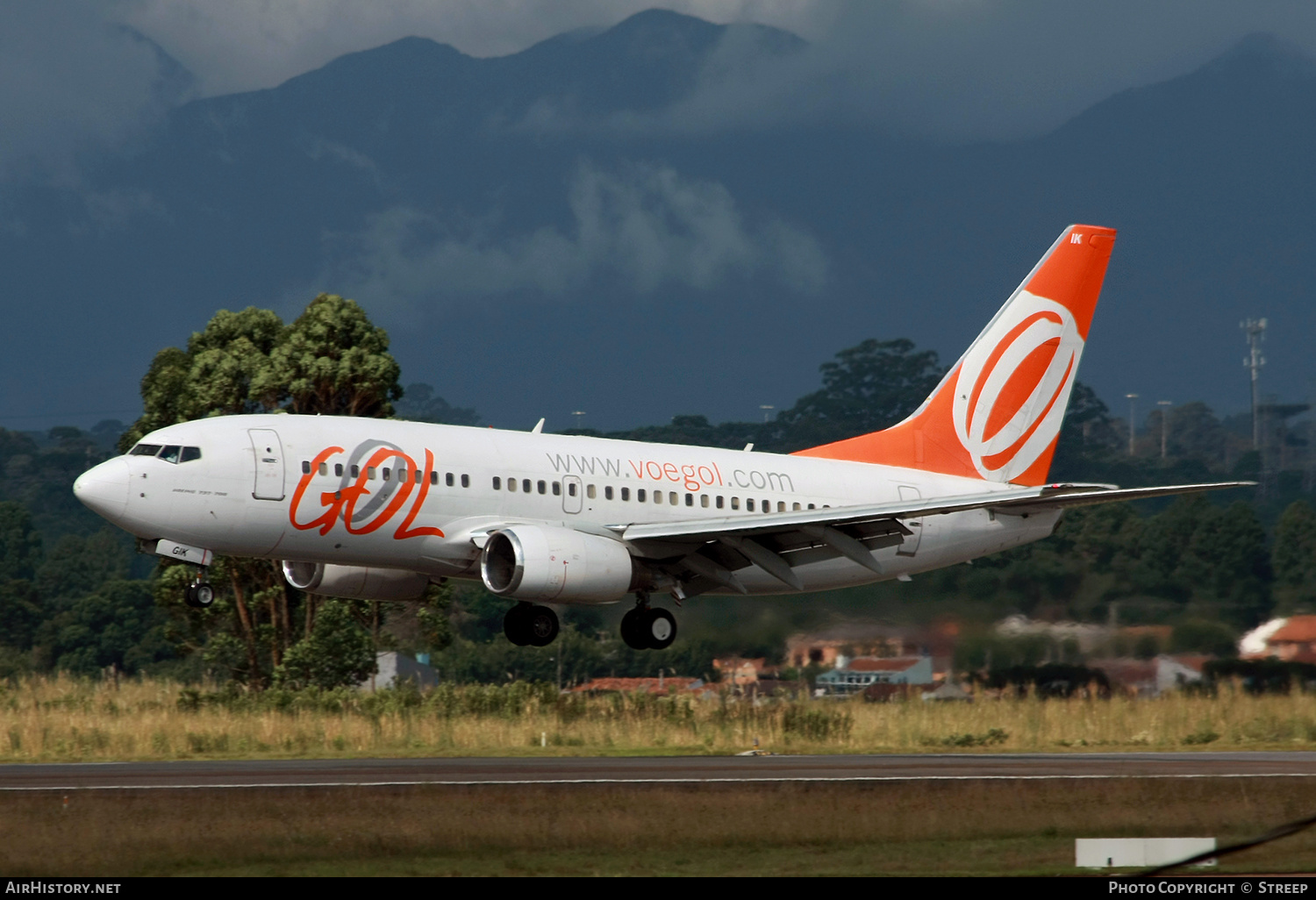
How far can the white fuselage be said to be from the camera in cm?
2977

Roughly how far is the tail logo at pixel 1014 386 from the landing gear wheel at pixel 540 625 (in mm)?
11329

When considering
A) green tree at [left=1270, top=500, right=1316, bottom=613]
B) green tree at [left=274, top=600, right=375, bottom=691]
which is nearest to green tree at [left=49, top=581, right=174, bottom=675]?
green tree at [left=274, top=600, right=375, bottom=691]

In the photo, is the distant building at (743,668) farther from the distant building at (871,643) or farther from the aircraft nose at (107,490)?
the aircraft nose at (107,490)

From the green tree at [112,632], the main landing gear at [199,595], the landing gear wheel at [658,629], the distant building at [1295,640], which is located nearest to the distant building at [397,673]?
the landing gear wheel at [658,629]

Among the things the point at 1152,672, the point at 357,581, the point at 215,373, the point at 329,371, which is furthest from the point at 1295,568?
the point at 215,373

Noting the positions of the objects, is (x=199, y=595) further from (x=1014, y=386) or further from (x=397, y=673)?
(x=397, y=673)

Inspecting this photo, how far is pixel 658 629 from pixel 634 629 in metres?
0.51

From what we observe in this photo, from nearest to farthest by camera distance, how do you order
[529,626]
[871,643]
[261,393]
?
[529,626], [871,643], [261,393]

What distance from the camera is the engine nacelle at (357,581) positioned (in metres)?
34.5

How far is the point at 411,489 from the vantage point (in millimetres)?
31203

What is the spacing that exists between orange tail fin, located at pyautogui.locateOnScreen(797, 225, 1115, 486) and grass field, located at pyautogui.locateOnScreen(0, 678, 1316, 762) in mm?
6682
